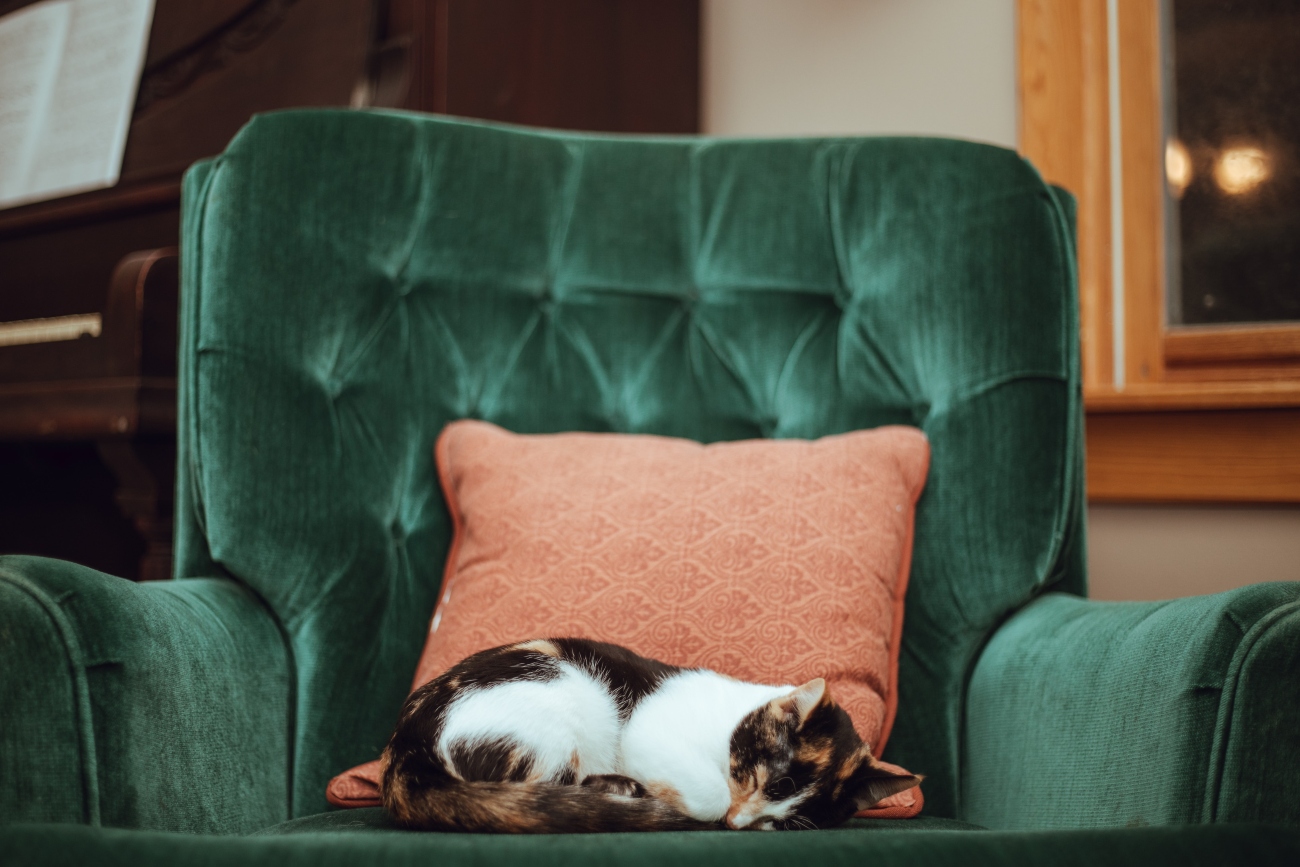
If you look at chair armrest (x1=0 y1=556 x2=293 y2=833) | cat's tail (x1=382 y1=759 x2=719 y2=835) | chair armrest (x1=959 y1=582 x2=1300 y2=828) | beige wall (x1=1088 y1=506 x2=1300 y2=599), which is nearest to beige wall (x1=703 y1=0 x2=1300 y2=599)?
beige wall (x1=1088 y1=506 x2=1300 y2=599)

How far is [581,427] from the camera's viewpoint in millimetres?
1146

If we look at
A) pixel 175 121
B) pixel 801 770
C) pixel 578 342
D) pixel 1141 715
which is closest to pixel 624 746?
pixel 801 770

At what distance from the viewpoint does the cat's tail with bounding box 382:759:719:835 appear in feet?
1.90

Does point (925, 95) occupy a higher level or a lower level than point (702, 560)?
higher

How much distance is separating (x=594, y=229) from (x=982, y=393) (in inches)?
20.5

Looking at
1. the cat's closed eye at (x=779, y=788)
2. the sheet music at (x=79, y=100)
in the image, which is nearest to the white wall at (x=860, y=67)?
the sheet music at (x=79, y=100)

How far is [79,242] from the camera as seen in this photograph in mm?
1767

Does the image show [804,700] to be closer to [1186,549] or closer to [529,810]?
[529,810]

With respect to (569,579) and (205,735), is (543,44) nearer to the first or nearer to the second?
(569,579)

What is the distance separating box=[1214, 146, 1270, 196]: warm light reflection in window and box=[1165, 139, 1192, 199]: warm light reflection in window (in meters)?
0.04

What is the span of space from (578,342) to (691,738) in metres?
0.57

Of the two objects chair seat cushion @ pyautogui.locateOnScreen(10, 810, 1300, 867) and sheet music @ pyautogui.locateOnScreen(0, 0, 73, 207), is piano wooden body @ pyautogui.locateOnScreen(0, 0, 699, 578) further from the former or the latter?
chair seat cushion @ pyautogui.locateOnScreen(10, 810, 1300, 867)

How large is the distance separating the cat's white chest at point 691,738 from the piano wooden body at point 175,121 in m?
0.94

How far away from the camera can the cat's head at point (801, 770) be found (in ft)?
2.31
